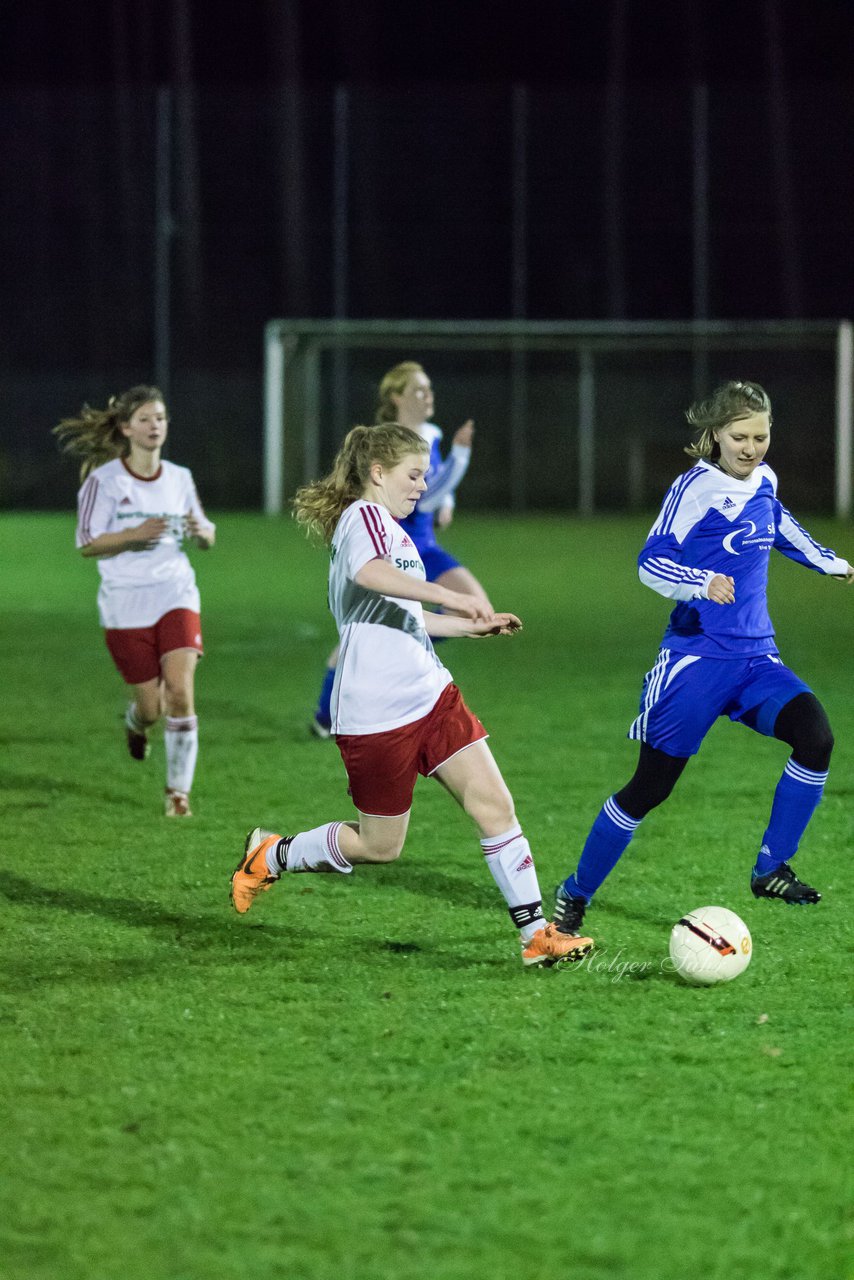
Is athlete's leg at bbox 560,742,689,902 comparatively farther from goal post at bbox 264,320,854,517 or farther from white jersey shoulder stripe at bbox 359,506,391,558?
goal post at bbox 264,320,854,517

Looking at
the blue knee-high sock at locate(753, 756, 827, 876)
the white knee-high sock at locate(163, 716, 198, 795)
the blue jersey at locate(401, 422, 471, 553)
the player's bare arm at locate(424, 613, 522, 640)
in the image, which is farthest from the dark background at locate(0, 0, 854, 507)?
the player's bare arm at locate(424, 613, 522, 640)

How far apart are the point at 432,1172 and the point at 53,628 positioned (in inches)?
432

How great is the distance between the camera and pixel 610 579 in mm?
17750

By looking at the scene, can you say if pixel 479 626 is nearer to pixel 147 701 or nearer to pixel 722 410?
pixel 722 410

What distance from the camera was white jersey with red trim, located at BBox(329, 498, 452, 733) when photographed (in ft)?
15.9

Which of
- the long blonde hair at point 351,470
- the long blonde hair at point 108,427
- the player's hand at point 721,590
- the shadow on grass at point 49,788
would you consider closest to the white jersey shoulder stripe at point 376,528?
the long blonde hair at point 351,470

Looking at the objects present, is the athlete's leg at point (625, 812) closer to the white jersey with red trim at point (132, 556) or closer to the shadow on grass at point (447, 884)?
the shadow on grass at point (447, 884)

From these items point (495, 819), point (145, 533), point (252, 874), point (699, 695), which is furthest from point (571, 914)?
point (145, 533)

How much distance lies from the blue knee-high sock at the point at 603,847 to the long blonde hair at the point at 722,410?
1.13 metres

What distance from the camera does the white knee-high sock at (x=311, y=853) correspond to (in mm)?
5145

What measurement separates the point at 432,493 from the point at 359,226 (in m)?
20.4

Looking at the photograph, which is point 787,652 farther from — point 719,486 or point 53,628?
point 719,486

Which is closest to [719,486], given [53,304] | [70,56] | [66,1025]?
[66,1025]

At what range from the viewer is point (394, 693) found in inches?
191
